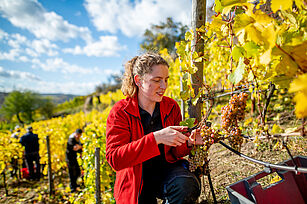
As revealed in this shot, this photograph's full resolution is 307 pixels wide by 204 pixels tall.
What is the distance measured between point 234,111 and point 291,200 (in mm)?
827

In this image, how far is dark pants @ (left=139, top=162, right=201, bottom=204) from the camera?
1.19 m

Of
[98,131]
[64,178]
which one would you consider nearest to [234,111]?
[98,131]

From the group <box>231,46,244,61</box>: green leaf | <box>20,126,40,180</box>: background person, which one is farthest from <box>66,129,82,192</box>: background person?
<box>231,46,244,61</box>: green leaf

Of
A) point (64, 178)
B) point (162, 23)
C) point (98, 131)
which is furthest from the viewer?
point (162, 23)

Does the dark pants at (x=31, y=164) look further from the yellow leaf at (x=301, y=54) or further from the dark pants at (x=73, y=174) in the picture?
the yellow leaf at (x=301, y=54)

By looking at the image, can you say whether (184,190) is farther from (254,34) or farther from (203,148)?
(254,34)

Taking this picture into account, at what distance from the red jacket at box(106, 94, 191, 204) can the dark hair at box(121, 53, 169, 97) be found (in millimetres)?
147

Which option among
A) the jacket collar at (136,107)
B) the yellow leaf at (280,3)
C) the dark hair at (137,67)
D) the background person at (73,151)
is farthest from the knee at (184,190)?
the background person at (73,151)

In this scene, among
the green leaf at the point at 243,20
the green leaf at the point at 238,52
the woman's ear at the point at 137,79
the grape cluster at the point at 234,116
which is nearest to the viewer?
the green leaf at the point at 243,20

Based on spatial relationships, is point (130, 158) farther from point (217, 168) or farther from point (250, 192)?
point (217, 168)

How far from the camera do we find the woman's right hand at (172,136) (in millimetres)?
1080

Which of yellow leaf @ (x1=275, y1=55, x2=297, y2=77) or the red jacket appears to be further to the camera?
the red jacket

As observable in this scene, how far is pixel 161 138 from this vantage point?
3.76 ft

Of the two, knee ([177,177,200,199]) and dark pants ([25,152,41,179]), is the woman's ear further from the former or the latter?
dark pants ([25,152,41,179])
